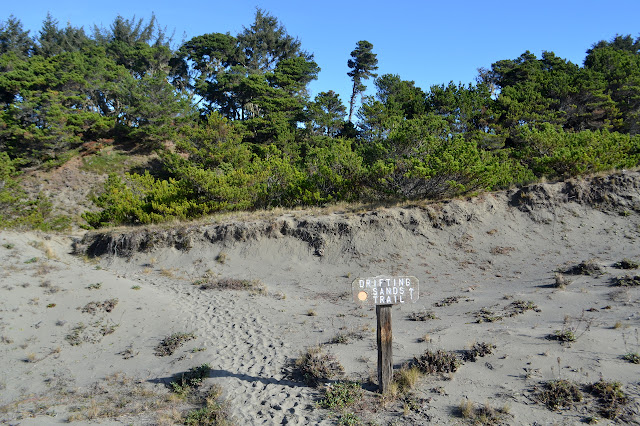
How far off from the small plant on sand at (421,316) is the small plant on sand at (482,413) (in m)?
4.60

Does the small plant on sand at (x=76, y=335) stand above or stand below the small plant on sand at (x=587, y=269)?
Answer: below

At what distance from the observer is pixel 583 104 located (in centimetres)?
2944

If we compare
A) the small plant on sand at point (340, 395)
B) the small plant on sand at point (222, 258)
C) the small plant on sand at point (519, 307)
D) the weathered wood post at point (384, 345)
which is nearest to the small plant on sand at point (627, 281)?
the small plant on sand at point (519, 307)

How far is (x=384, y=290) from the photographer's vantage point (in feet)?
20.0

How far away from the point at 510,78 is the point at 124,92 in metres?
37.0

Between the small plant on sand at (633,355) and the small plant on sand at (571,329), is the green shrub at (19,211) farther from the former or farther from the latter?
the small plant on sand at (633,355)

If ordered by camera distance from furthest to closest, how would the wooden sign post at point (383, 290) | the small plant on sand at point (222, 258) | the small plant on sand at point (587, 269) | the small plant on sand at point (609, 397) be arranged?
1. the small plant on sand at point (222, 258)
2. the small plant on sand at point (587, 269)
3. the wooden sign post at point (383, 290)
4. the small plant on sand at point (609, 397)

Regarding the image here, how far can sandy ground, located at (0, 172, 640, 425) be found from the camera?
6559mm

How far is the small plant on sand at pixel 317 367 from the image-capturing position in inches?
281

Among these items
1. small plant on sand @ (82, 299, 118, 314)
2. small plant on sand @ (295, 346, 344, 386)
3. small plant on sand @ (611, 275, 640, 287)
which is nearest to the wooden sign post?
small plant on sand @ (295, 346, 344, 386)

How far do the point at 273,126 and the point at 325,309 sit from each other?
26356 millimetres

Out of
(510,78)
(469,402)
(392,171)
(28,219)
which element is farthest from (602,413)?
(510,78)

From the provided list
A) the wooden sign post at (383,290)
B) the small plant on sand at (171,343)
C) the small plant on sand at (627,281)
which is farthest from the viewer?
the small plant on sand at (627,281)

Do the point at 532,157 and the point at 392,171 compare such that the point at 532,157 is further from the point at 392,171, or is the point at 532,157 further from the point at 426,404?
the point at 426,404
